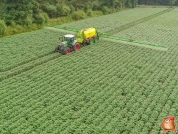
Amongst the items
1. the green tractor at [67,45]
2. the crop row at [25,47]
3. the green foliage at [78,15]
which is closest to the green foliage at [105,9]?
the green foliage at [78,15]

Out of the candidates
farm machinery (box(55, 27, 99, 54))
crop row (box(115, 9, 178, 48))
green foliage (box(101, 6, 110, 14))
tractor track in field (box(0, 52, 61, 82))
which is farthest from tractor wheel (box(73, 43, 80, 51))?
green foliage (box(101, 6, 110, 14))

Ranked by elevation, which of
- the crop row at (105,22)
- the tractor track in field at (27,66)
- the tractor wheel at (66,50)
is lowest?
the tractor track in field at (27,66)

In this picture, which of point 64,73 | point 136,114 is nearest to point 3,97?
point 64,73

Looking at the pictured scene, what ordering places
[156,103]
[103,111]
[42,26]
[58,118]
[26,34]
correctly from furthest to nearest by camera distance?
[42,26] → [26,34] → [156,103] → [103,111] → [58,118]

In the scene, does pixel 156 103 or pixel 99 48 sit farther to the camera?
pixel 99 48

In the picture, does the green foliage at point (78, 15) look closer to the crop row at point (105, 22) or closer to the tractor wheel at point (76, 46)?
the crop row at point (105, 22)

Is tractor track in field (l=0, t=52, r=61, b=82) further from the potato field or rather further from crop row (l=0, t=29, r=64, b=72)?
crop row (l=0, t=29, r=64, b=72)

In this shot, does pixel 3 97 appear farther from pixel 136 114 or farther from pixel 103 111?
pixel 136 114

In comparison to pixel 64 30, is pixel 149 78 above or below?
below
